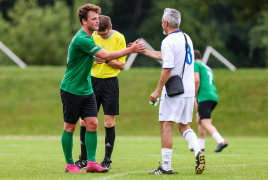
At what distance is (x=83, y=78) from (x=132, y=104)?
47.9 feet

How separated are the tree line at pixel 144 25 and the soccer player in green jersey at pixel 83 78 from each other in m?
20.9

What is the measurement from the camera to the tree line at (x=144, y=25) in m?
32.4

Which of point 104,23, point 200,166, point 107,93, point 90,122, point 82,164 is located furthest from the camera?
point 107,93

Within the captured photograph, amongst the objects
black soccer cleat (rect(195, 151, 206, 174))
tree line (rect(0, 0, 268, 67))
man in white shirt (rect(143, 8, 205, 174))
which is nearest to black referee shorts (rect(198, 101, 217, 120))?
man in white shirt (rect(143, 8, 205, 174))

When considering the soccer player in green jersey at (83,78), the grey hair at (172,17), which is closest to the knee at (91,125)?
the soccer player in green jersey at (83,78)

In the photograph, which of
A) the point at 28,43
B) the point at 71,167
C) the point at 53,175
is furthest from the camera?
the point at 28,43

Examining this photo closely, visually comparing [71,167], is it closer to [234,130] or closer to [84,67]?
[84,67]

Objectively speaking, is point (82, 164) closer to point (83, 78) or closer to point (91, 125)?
point (91, 125)

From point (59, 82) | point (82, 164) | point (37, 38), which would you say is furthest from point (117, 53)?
point (37, 38)

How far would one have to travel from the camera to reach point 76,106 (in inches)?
230

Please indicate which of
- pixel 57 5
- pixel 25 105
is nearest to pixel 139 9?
pixel 57 5

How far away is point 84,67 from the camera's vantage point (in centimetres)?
581

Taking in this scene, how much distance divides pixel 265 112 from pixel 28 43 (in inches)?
820

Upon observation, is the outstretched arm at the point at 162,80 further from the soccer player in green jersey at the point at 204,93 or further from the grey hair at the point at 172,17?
the soccer player in green jersey at the point at 204,93
